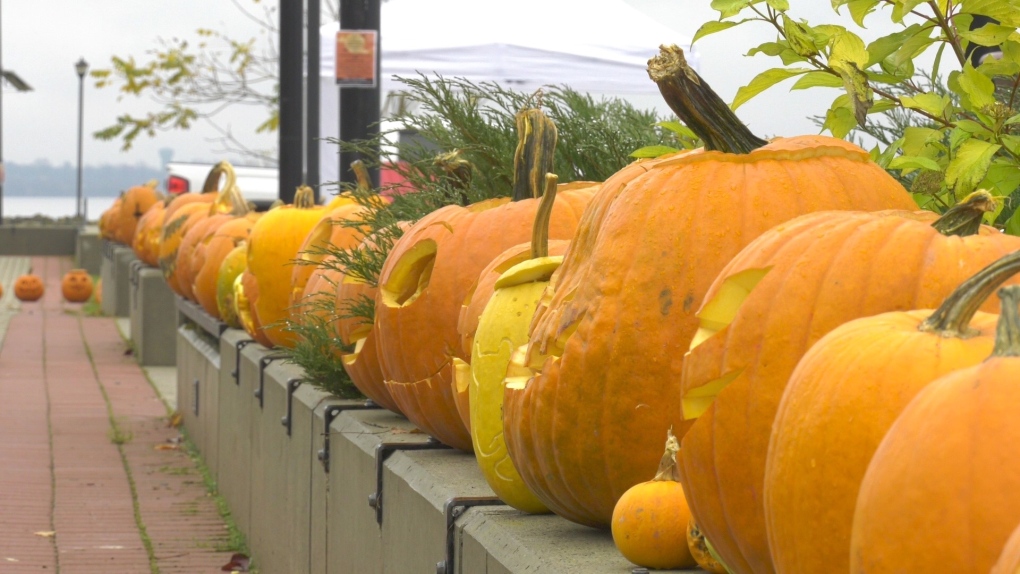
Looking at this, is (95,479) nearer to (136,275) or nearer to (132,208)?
(136,275)

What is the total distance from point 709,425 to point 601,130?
2.29 m

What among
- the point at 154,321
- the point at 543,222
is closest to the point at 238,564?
the point at 543,222

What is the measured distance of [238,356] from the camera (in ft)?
21.0

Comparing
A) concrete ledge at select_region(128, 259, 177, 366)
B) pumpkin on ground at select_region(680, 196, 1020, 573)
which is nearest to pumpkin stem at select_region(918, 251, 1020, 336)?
pumpkin on ground at select_region(680, 196, 1020, 573)

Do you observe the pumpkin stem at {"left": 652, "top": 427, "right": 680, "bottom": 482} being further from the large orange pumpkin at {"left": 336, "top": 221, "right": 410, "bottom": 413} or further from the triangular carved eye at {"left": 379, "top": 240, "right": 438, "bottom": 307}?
the large orange pumpkin at {"left": 336, "top": 221, "right": 410, "bottom": 413}

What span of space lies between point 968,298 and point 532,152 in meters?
1.99

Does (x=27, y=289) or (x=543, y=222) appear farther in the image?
(x=27, y=289)

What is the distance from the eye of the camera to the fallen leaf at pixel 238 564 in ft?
18.7

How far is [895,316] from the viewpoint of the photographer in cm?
162

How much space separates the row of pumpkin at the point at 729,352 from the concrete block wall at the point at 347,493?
100mm

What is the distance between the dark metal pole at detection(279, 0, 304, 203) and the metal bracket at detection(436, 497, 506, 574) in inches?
288

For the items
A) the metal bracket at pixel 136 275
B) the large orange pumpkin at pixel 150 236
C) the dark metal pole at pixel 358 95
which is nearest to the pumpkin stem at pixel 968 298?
the dark metal pole at pixel 358 95

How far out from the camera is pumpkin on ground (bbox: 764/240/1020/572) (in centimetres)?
151

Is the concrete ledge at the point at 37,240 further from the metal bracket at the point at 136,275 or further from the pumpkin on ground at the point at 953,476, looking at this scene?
the pumpkin on ground at the point at 953,476
